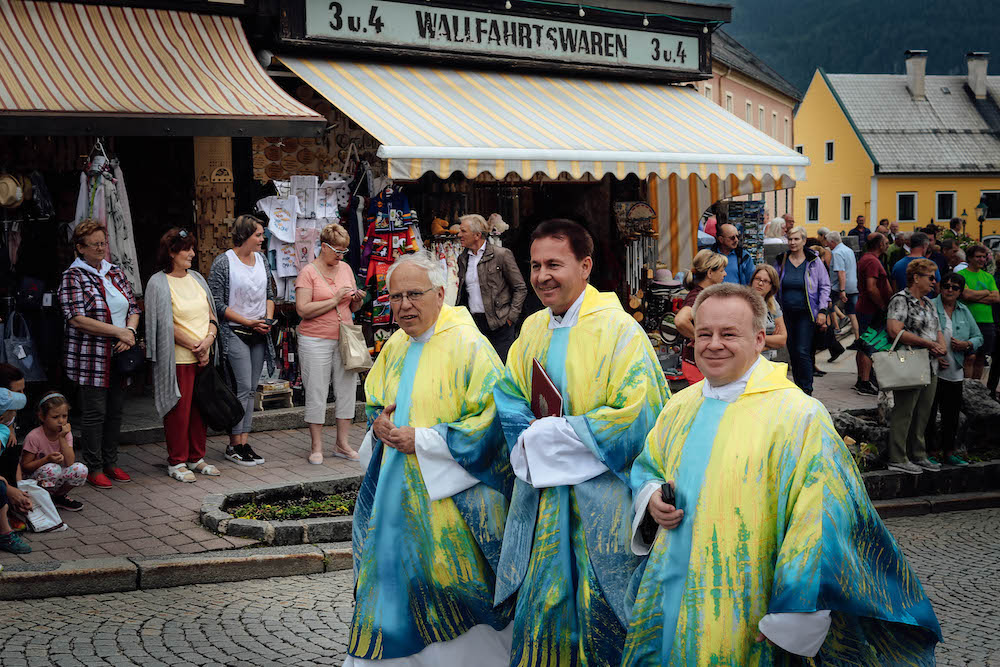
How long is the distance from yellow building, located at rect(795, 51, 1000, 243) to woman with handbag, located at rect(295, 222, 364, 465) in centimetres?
4517

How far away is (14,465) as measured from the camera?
22.2 ft

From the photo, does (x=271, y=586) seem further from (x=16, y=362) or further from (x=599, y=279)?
(x=599, y=279)

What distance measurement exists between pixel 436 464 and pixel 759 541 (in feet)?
5.19

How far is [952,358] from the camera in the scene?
880 cm

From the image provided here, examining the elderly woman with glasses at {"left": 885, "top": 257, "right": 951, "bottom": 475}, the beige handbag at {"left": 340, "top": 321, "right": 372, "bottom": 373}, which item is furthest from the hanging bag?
the elderly woman with glasses at {"left": 885, "top": 257, "right": 951, "bottom": 475}

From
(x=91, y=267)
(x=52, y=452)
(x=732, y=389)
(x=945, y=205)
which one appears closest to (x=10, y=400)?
(x=52, y=452)

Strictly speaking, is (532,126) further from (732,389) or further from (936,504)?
(732,389)

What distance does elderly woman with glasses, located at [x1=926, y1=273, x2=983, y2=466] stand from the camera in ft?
28.9

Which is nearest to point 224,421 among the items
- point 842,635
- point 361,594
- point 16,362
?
point 16,362

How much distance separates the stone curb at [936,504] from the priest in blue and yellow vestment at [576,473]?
15.0 ft

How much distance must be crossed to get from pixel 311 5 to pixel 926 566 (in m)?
7.26

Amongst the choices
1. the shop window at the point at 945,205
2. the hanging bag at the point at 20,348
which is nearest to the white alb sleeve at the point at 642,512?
the hanging bag at the point at 20,348

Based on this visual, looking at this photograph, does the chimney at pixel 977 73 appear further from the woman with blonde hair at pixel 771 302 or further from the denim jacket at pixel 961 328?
the woman with blonde hair at pixel 771 302

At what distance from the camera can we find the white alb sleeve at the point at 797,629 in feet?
10.0
